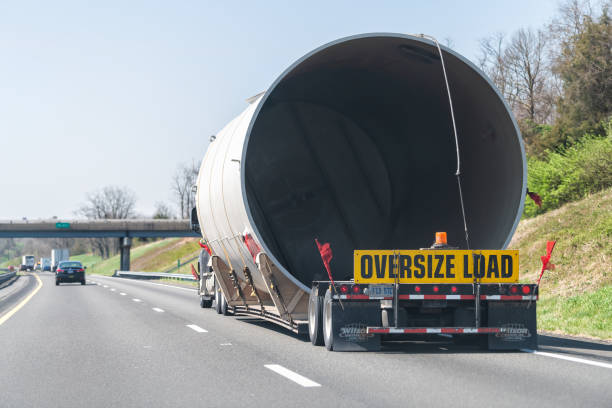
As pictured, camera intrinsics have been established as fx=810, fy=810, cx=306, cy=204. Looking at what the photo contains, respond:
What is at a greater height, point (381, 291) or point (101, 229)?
point (101, 229)

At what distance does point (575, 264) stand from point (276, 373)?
14.3 metres

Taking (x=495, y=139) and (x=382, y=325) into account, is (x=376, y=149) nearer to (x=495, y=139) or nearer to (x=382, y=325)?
(x=495, y=139)

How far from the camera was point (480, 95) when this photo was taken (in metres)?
11.6

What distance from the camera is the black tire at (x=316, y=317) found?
34.3 ft

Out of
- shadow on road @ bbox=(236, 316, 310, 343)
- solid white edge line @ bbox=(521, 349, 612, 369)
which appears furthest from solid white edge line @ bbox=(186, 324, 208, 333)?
solid white edge line @ bbox=(521, 349, 612, 369)

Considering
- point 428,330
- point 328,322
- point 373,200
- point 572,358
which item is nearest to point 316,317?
point 328,322

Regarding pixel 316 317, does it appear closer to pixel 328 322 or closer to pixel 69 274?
pixel 328 322

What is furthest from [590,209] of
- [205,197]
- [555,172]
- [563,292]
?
[205,197]

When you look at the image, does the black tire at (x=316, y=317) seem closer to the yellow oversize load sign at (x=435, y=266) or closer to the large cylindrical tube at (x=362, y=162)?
the yellow oversize load sign at (x=435, y=266)

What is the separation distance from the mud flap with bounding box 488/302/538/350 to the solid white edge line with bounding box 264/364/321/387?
2.88 metres

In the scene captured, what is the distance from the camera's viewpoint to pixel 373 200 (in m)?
15.1

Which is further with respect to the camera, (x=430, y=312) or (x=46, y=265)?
(x=46, y=265)

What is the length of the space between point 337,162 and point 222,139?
2.33m

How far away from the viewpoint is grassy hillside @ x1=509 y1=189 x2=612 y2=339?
46.6 feet
